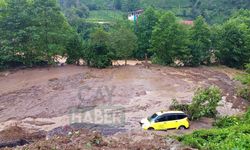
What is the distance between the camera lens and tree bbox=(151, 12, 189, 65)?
1507 inches

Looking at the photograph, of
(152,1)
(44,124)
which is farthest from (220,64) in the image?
(152,1)

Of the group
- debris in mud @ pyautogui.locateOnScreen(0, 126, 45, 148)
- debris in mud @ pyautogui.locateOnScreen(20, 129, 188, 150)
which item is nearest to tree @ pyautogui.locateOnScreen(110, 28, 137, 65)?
debris in mud @ pyautogui.locateOnScreen(0, 126, 45, 148)

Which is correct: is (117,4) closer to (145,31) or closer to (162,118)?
(145,31)

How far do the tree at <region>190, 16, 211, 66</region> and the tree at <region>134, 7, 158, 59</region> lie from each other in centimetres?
556

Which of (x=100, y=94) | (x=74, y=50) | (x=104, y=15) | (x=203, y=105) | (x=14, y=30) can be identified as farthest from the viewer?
(x=104, y=15)

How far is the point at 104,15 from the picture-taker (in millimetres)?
76812

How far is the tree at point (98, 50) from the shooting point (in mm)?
36750

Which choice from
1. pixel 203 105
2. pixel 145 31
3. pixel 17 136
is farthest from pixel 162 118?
pixel 145 31

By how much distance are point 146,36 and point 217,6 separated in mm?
29948

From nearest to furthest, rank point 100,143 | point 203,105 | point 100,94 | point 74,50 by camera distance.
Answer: point 100,143 < point 203,105 < point 100,94 < point 74,50

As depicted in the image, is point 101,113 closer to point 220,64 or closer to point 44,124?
point 44,124

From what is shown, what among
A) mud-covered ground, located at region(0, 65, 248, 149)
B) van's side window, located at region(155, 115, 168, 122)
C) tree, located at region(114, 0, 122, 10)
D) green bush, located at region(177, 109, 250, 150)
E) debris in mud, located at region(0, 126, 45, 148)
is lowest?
mud-covered ground, located at region(0, 65, 248, 149)

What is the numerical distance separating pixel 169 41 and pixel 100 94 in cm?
1255

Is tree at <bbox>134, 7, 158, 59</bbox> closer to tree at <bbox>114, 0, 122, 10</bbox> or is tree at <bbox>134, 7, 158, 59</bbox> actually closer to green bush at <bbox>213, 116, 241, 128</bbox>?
green bush at <bbox>213, 116, 241, 128</bbox>
